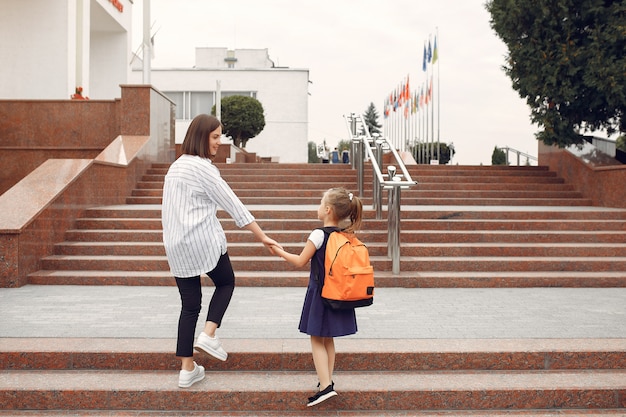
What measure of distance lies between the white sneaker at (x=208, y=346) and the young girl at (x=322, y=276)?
2.09 feet

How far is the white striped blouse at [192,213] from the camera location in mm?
3820

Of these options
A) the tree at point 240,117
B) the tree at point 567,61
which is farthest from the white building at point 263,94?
the tree at point 567,61

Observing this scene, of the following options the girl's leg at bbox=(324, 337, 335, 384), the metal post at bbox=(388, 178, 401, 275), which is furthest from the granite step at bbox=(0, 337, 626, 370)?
the metal post at bbox=(388, 178, 401, 275)

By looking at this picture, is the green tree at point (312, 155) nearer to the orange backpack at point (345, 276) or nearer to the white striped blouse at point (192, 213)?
the white striped blouse at point (192, 213)

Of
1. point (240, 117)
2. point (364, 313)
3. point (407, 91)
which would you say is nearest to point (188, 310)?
point (364, 313)

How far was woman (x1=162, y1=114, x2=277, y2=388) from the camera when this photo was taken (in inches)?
151

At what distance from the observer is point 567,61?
39.1 ft

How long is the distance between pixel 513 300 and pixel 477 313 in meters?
0.87

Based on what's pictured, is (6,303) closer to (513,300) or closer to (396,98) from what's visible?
(513,300)

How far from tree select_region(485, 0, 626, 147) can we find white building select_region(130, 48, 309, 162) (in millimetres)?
21621

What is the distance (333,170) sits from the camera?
13.1 m

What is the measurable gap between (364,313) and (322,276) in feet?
7.29

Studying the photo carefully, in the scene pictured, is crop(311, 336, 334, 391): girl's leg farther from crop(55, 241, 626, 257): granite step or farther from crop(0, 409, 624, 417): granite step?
crop(55, 241, 626, 257): granite step

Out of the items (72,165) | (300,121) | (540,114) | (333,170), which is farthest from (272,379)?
(300,121)
